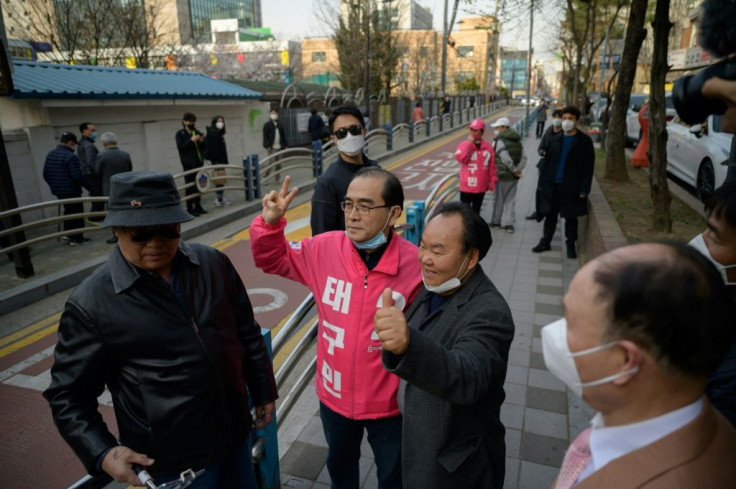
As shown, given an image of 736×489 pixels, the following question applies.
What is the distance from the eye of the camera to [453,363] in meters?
1.52

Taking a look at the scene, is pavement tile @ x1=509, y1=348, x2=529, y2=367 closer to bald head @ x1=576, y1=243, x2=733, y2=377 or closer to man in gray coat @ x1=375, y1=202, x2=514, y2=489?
man in gray coat @ x1=375, y1=202, x2=514, y2=489

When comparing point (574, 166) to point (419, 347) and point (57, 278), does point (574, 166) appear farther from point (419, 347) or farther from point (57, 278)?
point (57, 278)

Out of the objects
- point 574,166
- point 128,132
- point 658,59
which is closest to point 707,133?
point 658,59

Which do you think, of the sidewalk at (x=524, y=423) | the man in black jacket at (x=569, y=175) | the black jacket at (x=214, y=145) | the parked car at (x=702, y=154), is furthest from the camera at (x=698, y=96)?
the black jacket at (x=214, y=145)

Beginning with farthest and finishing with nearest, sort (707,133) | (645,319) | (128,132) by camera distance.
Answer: (128,132)
(707,133)
(645,319)

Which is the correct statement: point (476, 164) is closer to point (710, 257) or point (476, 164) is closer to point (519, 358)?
point (519, 358)

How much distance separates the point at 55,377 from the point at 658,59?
7.51 m

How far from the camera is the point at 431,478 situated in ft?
5.88

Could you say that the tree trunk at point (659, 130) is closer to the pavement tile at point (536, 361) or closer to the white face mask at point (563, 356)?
the pavement tile at point (536, 361)

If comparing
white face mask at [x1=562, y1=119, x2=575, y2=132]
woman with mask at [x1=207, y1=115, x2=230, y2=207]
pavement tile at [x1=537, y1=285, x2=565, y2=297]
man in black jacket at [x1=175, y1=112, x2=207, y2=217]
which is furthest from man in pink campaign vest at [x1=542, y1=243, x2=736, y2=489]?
woman with mask at [x1=207, y1=115, x2=230, y2=207]

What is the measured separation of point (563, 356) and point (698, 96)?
124cm

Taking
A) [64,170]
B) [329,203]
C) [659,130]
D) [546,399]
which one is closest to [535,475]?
[546,399]

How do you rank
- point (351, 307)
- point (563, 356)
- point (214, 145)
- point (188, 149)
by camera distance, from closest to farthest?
point (563, 356) < point (351, 307) < point (188, 149) < point (214, 145)

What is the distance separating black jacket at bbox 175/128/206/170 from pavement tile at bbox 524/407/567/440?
8379 mm
